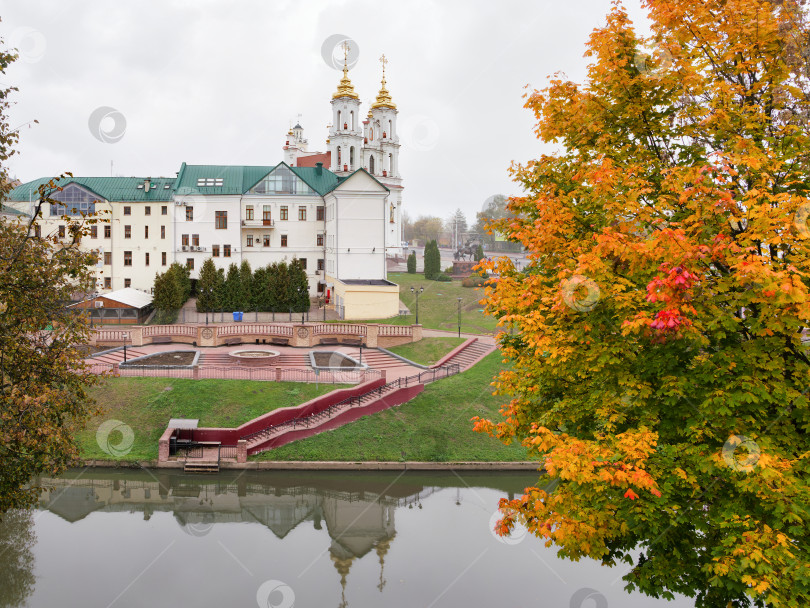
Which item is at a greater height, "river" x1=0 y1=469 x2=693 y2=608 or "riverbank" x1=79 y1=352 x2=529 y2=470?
"riverbank" x1=79 y1=352 x2=529 y2=470

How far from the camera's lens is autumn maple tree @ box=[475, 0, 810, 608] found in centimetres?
762

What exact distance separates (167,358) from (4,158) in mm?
24129

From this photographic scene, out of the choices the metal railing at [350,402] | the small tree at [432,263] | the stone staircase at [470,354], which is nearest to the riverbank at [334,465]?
the metal railing at [350,402]

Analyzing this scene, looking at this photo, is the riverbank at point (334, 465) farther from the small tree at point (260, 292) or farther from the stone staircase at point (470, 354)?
the small tree at point (260, 292)

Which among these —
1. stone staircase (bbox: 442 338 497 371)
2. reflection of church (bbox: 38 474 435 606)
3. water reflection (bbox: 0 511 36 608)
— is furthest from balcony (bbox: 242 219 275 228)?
water reflection (bbox: 0 511 36 608)

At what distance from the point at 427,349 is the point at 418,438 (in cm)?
1137

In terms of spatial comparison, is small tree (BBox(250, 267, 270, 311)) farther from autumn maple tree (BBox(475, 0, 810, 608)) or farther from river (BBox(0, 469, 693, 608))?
autumn maple tree (BBox(475, 0, 810, 608))

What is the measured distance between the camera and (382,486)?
958 inches

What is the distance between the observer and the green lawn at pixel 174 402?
26312 millimetres

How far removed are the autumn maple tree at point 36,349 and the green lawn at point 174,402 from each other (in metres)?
15.2

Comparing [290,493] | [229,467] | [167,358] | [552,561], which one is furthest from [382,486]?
[167,358]

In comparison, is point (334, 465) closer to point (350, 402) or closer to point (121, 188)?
point (350, 402)

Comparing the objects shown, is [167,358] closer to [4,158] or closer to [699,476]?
[4,158]

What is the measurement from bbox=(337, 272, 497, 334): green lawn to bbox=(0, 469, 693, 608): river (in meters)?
19.9
